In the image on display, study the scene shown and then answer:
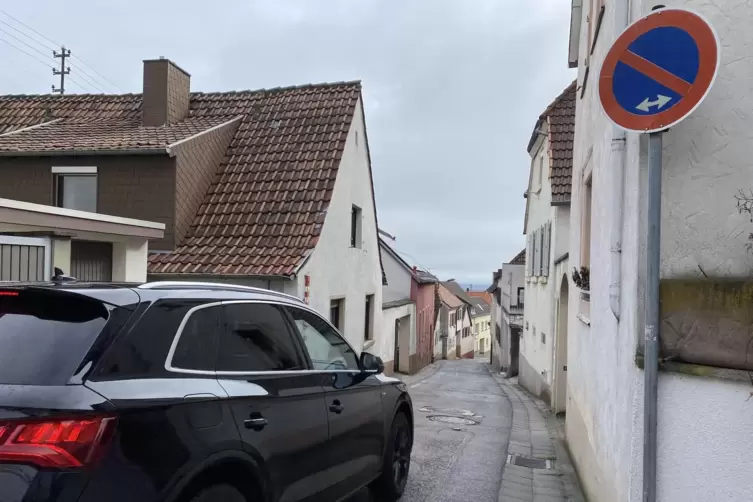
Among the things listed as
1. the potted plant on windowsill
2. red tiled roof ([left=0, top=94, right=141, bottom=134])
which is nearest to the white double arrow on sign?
the potted plant on windowsill

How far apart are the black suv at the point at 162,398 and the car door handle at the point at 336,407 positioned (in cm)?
1

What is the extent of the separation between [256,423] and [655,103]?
9.12 ft

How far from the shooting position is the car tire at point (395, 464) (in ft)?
17.7

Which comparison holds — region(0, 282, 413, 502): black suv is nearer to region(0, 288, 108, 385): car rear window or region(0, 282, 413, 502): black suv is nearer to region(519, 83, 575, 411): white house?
region(0, 288, 108, 385): car rear window

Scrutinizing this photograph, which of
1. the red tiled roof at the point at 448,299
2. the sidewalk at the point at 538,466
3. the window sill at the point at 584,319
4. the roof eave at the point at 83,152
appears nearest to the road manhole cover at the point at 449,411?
the sidewalk at the point at 538,466

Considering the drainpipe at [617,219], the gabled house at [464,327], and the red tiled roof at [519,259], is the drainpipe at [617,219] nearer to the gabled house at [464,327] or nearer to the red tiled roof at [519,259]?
the red tiled roof at [519,259]

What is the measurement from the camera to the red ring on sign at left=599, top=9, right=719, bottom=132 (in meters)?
3.03

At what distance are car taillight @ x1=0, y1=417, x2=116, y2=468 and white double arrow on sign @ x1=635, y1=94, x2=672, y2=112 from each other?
3090 millimetres

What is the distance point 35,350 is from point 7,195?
11029 mm

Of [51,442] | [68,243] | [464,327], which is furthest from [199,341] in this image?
[464,327]

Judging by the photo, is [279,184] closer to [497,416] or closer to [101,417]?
[497,416]

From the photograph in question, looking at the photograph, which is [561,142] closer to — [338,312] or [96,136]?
[338,312]

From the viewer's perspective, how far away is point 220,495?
10.1ft

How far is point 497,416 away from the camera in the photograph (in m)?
11.2
